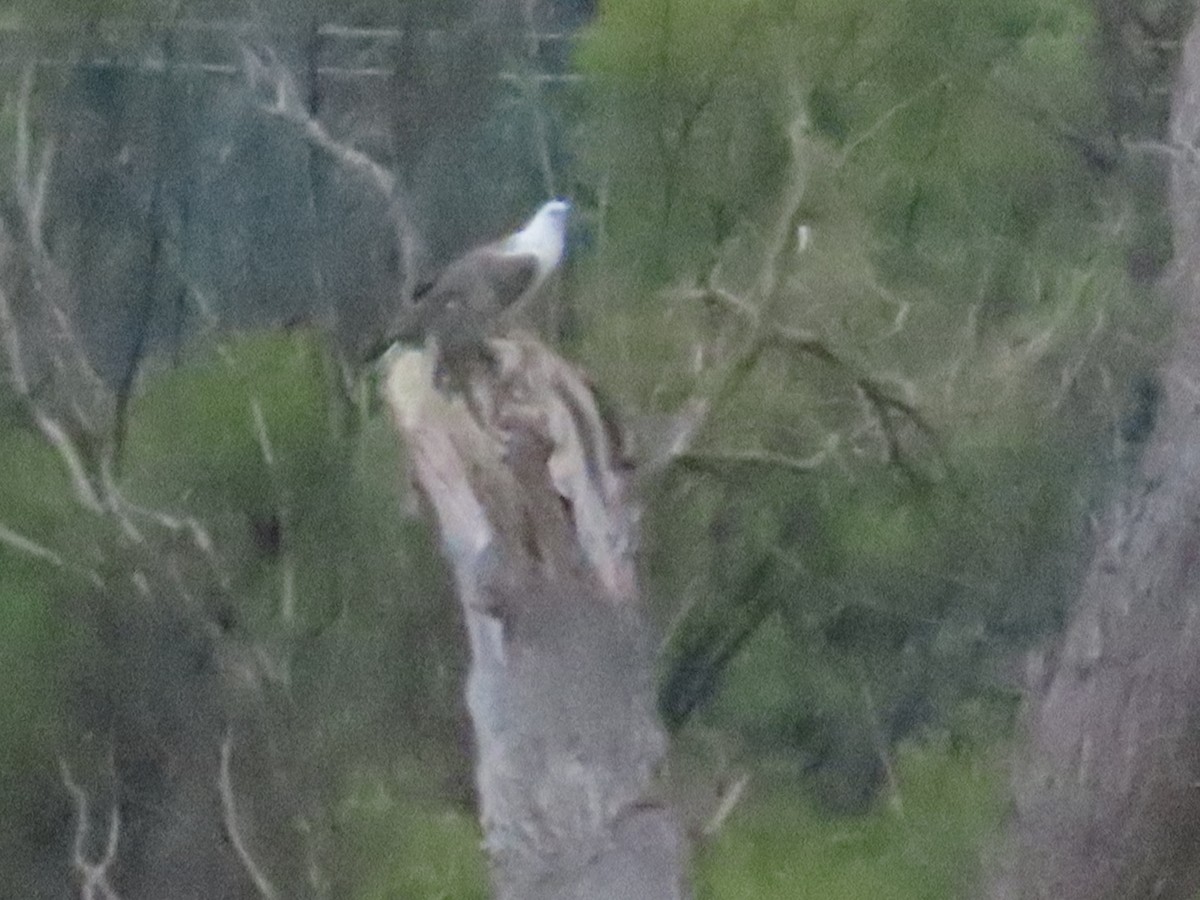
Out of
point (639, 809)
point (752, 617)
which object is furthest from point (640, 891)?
point (752, 617)

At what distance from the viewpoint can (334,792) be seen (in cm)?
115

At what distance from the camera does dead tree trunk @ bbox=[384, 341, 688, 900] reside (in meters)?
1.03

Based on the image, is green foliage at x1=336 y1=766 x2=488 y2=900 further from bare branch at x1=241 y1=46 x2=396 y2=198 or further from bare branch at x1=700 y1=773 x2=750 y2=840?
bare branch at x1=241 y1=46 x2=396 y2=198

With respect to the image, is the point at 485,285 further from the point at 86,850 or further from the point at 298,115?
the point at 86,850

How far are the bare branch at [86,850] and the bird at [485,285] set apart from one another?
36cm

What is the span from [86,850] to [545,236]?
0.51 metres

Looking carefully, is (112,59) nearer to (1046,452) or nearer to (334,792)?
(334,792)

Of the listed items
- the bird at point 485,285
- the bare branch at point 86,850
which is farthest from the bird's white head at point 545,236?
the bare branch at point 86,850

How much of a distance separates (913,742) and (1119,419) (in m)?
0.26

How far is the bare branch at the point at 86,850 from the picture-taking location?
1136 millimetres

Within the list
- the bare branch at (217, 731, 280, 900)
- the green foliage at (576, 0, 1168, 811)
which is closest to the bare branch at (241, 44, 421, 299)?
the green foliage at (576, 0, 1168, 811)

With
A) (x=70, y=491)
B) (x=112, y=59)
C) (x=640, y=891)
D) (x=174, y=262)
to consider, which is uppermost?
(x=112, y=59)

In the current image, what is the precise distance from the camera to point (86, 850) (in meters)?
1.14

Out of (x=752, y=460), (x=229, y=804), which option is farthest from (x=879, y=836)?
(x=229, y=804)
